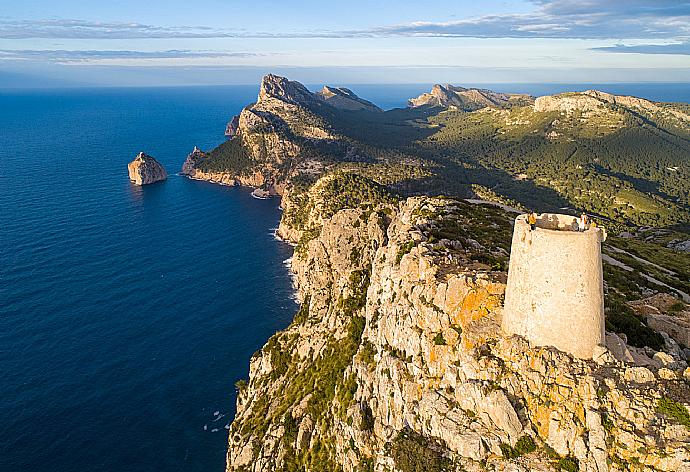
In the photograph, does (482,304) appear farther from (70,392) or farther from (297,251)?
(297,251)

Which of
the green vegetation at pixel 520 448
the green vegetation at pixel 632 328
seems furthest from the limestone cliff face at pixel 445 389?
the green vegetation at pixel 632 328

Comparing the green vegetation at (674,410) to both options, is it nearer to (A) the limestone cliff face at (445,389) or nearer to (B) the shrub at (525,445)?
(A) the limestone cliff face at (445,389)

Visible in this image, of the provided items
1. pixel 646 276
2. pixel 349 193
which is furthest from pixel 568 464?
pixel 349 193

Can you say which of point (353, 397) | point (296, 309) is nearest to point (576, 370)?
point (353, 397)

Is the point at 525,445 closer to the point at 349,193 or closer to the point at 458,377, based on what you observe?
the point at 458,377

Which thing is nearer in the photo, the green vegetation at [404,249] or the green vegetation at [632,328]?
the green vegetation at [632,328]

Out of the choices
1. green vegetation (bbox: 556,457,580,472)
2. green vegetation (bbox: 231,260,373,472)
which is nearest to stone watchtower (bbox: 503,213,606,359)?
green vegetation (bbox: 556,457,580,472)
